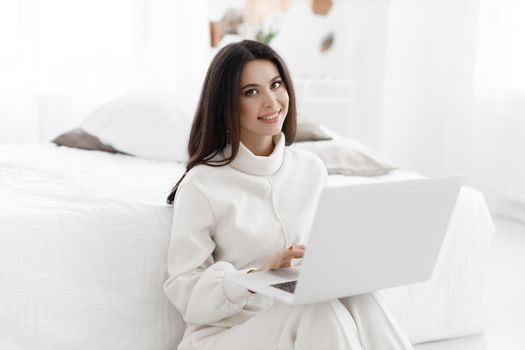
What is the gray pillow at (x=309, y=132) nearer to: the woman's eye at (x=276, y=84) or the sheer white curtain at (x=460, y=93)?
the woman's eye at (x=276, y=84)

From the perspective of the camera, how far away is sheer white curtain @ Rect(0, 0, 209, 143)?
3.75 metres

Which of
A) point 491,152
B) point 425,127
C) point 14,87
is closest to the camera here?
point 14,87

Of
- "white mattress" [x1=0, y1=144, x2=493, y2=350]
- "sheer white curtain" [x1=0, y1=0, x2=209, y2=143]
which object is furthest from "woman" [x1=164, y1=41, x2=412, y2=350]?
"sheer white curtain" [x1=0, y1=0, x2=209, y2=143]

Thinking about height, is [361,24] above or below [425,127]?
above

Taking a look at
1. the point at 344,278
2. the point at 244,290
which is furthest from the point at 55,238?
the point at 344,278

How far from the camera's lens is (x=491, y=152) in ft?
14.5

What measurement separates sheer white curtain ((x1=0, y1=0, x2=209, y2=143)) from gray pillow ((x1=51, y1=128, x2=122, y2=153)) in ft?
2.28

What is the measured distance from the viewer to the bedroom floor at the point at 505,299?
7.87 ft

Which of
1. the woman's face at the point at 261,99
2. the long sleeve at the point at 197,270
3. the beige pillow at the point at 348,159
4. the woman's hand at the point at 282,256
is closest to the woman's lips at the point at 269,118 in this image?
the woman's face at the point at 261,99

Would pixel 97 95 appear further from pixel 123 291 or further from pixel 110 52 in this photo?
Answer: pixel 123 291

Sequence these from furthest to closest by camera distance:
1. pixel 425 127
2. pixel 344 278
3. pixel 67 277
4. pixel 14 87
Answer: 1. pixel 425 127
2. pixel 14 87
3. pixel 67 277
4. pixel 344 278

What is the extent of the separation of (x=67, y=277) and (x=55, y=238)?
9cm

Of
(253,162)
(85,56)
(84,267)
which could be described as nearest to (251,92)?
(253,162)

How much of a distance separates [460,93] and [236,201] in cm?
313
